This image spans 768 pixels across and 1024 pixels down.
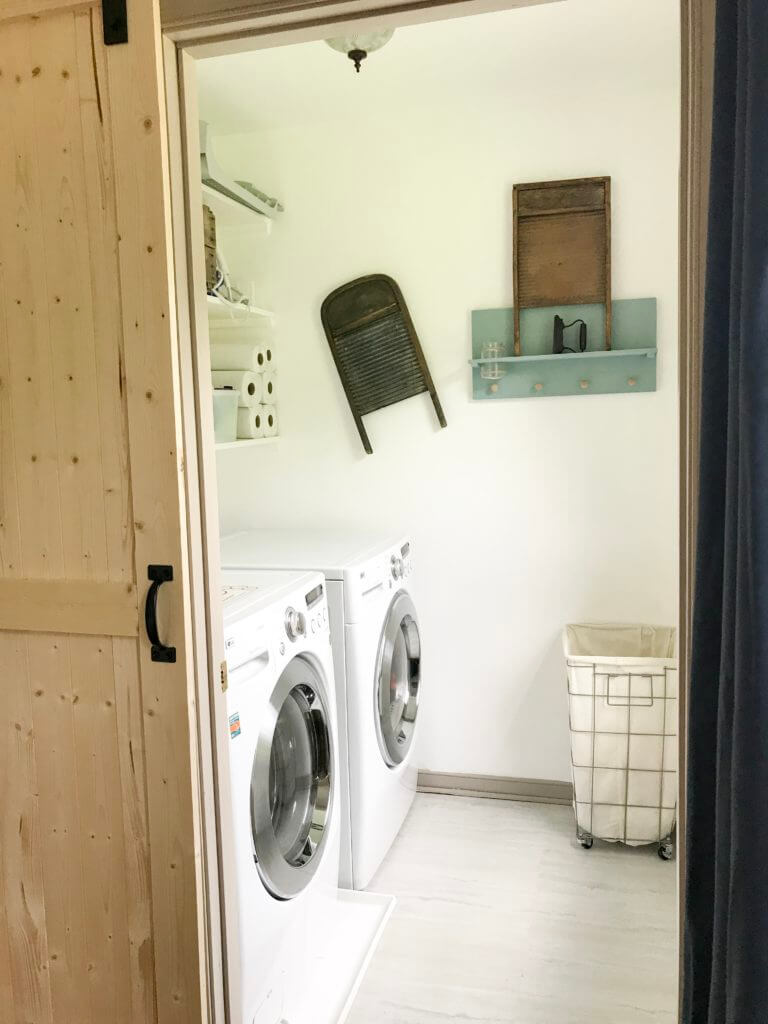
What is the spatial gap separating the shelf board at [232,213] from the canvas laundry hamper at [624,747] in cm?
183

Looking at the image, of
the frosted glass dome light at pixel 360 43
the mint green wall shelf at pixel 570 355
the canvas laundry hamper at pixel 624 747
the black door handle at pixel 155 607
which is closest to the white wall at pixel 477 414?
the mint green wall shelf at pixel 570 355

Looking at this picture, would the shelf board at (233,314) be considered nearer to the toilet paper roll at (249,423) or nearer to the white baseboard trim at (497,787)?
the toilet paper roll at (249,423)

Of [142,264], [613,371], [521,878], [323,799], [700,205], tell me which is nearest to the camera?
[700,205]

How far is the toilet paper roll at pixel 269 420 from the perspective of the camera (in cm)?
311

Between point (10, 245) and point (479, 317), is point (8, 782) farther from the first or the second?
point (479, 317)

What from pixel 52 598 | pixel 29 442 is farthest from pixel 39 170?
pixel 52 598

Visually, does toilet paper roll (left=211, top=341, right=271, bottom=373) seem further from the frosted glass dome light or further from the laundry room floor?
the laundry room floor

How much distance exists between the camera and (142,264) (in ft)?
4.99

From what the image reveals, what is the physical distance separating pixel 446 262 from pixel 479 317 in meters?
0.23

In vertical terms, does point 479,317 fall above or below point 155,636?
above

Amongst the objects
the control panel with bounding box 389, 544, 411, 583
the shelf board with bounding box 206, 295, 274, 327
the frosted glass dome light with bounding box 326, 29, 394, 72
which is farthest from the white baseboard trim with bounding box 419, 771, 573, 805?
the frosted glass dome light with bounding box 326, 29, 394, 72

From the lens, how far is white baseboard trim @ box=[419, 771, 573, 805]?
315 centimetres

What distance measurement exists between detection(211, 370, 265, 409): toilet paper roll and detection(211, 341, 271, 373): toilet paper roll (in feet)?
0.16

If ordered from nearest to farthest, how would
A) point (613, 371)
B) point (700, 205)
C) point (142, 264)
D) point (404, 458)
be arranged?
1. point (700, 205)
2. point (142, 264)
3. point (613, 371)
4. point (404, 458)
